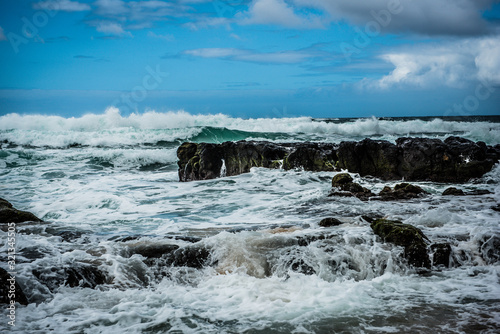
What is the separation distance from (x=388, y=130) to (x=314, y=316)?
31.8m

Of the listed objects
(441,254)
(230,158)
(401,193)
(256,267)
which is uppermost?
(230,158)

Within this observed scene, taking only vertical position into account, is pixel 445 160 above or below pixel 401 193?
above

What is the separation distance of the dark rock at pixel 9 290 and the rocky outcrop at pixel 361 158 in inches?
376

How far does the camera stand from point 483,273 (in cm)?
521

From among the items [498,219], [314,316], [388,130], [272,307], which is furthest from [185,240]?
[388,130]

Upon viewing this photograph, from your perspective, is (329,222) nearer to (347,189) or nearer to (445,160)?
(347,189)

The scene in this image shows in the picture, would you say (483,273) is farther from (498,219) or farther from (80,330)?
(80,330)

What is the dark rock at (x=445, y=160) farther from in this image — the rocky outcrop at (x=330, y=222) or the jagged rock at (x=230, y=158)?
the rocky outcrop at (x=330, y=222)

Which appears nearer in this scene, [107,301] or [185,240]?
[107,301]

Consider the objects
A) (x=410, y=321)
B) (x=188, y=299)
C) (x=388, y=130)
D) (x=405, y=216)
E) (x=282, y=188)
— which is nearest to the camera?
(x=410, y=321)

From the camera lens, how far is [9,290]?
4.37m

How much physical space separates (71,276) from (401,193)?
24.3 feet

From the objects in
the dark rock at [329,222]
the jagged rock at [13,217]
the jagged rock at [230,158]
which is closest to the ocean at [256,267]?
the dark rock at [329,222]

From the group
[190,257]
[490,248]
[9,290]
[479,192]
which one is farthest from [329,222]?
[479,192]
